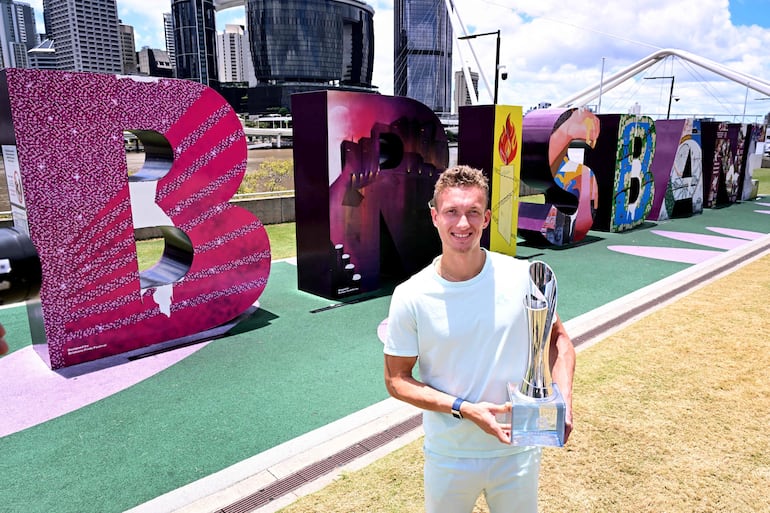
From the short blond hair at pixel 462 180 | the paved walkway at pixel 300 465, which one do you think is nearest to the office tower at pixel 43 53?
the paved walkway at pixel 300 465

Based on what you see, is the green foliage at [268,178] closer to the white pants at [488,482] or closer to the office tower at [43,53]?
the office tower at [43,53]

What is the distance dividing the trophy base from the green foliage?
12853 millimetres

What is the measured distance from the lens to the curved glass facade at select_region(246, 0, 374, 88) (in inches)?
3947

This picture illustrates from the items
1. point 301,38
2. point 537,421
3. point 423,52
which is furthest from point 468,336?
point 301,38

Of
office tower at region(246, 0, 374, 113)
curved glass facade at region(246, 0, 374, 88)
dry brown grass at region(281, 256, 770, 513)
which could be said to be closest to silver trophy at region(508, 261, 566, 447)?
dry brown grass at region(281, 256, 770, 513)

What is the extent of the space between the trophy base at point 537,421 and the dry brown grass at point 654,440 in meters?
1.73

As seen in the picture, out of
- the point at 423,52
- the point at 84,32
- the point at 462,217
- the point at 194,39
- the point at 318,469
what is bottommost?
the point at 318,469

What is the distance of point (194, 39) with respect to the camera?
353ft

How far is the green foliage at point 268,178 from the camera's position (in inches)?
559

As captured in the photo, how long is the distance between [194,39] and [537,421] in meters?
120

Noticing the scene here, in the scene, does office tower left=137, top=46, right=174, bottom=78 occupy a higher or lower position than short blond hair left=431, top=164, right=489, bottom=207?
higher

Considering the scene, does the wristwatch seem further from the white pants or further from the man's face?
the man's face

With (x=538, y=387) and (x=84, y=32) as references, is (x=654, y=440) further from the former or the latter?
(x=84, y=32)

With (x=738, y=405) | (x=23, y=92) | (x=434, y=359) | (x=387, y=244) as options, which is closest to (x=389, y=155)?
(x=387, y=244)
